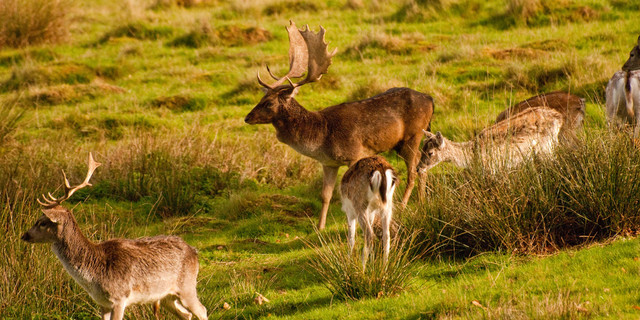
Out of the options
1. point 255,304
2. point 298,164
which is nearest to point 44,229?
point 255,304

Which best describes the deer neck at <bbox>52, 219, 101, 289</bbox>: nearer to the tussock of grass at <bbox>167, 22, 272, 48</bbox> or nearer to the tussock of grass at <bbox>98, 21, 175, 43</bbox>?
the tussock of grass at <bbox>167, 22, 272, 48</bbox>

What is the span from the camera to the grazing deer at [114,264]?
6.69 metres

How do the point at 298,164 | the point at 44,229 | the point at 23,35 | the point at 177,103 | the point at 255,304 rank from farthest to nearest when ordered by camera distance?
the point at 23,35, the point at 177,103, the point at 298,164, the point at 255,304, the point at 44,229

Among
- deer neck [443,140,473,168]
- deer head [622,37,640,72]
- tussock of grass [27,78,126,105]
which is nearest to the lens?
deer neck [443,140,473,168]

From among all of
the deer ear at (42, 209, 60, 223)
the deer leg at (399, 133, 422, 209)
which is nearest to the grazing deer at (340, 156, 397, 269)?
the deer leg at (399, 133, 422, 209)

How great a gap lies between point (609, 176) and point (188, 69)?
40.2ft

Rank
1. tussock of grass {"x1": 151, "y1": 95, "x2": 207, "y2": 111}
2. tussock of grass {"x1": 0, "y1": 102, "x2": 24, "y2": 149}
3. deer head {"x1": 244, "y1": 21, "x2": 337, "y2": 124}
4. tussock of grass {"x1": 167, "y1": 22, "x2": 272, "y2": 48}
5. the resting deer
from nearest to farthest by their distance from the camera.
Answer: the resting deer → deer head {"x1": 244, "y1": 21, "x2": 337, "y2": 124} → tussock of grass {"x1": 0, "y1": 102, "x2": 24, "y2": 149} → tussock of grass {"x1": 151, "y1": 95, "x2": 207, "y2": 111} → tussock of grass {"x1": 167, "y1": 22, "x2": 272, "y2": 48}

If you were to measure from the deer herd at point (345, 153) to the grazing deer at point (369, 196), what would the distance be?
0.4 inches

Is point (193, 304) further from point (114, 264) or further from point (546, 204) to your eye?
point (546, 204)

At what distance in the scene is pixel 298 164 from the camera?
43.3 ft

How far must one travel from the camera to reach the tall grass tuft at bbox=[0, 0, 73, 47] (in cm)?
2148

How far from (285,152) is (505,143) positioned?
5.09m

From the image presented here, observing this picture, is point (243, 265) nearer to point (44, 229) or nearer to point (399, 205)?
point (399, 205)

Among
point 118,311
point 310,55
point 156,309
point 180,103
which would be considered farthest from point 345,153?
point 180,103
